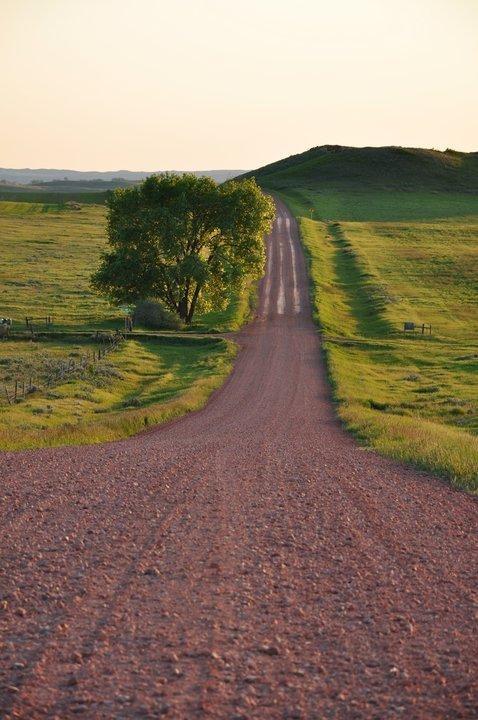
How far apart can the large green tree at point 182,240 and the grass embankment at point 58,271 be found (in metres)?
3.06

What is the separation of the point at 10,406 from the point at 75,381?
7445mm

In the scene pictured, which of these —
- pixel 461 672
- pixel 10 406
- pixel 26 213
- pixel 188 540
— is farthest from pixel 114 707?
pixel 26 213

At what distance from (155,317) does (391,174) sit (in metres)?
131

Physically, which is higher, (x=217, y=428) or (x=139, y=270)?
(x=139, y=270)

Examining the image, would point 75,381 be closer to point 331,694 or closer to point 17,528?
point 17,528

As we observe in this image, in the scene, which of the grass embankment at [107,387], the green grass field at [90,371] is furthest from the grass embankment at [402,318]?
the green grass field at [90,371]

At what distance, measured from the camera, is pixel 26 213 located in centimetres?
15550

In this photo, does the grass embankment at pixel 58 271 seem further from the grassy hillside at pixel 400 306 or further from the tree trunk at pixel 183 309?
the grassy hillside at pixel 400 306

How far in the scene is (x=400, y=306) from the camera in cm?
7706

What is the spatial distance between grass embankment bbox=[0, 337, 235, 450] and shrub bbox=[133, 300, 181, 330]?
5.47m

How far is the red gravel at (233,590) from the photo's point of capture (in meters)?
8.97

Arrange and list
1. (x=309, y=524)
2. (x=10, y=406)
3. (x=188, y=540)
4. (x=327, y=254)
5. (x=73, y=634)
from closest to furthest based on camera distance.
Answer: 1. (x=73, y=634)
2. (x=188, y=540)
3. (x=309, y=524)
4. (x=10, y=406)
5. (x=327, y=254)

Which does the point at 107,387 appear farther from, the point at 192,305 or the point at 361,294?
the point at 361,294

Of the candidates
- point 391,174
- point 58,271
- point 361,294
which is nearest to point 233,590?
point 361,294
